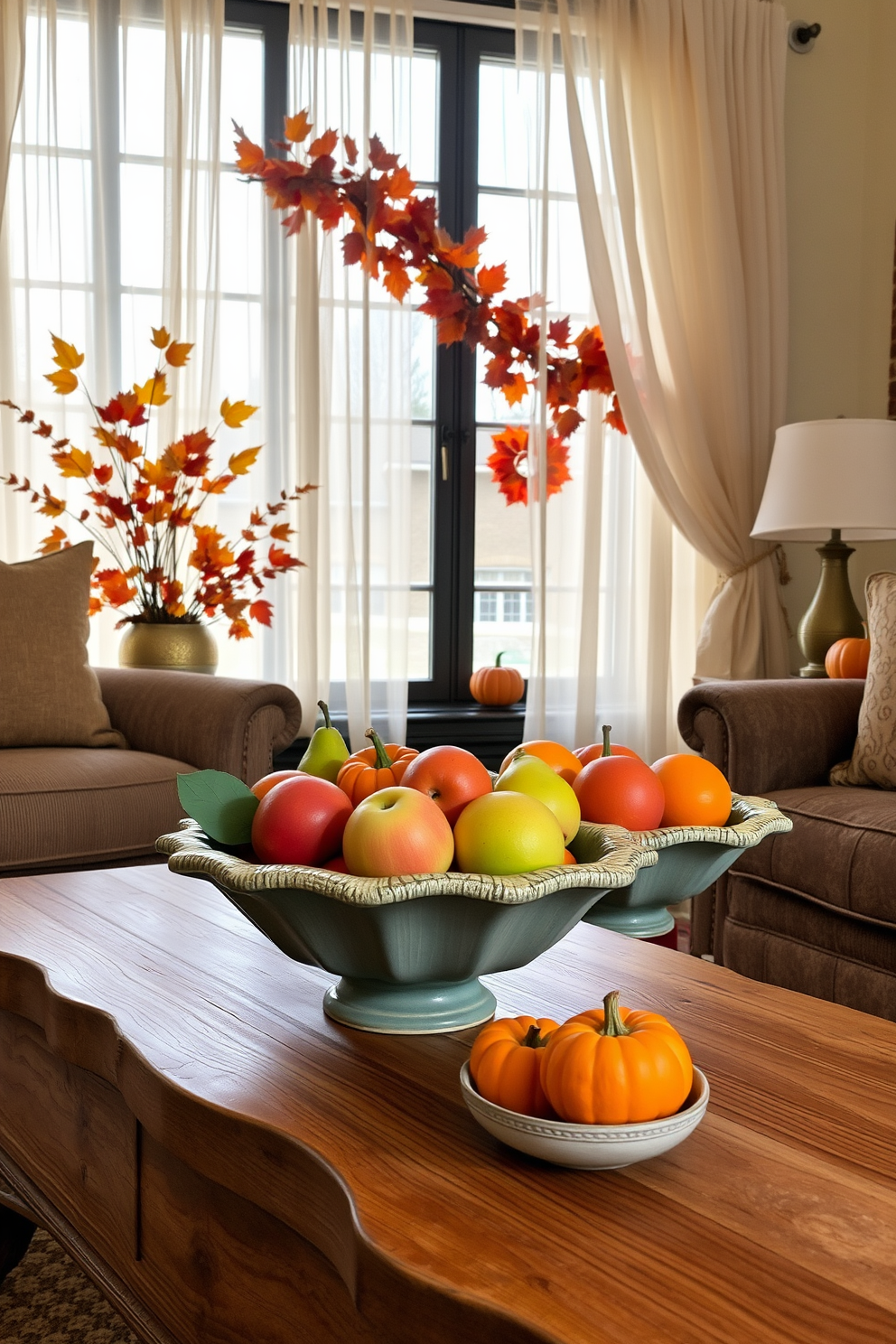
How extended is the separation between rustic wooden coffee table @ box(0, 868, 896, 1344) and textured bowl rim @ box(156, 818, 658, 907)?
0.15 metres

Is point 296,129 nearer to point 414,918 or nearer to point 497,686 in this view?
point 497,686

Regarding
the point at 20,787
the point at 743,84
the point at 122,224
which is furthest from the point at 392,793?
the point at 743,84

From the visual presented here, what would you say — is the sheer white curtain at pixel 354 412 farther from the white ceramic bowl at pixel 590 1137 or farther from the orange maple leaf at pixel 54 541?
the white ceramic bowl at pixel 590 1137

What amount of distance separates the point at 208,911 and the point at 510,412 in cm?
277

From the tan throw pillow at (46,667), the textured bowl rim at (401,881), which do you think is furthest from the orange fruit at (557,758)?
the tan throw pillow at (46,667)

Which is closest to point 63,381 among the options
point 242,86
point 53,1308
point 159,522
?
point 159,522

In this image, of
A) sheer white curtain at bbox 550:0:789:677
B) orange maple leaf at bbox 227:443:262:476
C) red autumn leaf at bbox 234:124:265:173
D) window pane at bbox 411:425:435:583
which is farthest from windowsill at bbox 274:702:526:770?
red autumn leaf at bbox 234:124:265:173

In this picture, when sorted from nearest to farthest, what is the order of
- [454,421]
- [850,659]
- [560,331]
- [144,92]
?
1. [850,659]
2. [144,92]
3. [560,331]
4. [454,421]

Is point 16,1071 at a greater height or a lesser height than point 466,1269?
lesser

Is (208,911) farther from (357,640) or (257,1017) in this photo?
(357,640)

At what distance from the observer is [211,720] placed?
2520 mm

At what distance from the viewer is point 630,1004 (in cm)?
113

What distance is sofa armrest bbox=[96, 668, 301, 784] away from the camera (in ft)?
8.21

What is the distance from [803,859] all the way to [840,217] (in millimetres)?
2782
